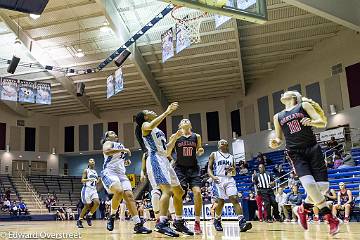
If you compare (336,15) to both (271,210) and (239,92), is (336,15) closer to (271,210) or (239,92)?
(271,210)

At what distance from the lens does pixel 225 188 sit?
7590mm

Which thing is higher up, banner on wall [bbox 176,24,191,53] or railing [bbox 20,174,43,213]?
banner on wall [bbox 176,24,191,53]

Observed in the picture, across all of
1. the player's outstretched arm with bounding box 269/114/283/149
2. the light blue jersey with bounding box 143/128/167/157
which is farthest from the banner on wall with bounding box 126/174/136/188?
the player's outstretched arm with bounding box 269/114/283/149

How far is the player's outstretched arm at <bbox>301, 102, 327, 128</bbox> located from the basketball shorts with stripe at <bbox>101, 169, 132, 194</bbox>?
151 inches

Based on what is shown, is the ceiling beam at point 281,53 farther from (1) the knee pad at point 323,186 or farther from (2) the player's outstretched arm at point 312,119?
(1) the knee pad at point 323,186

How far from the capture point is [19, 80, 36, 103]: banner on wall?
2016cm

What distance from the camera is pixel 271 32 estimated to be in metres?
20.6

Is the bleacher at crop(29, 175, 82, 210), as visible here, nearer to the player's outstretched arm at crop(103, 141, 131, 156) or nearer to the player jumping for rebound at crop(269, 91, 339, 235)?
the player's outstretched arm at crop(103, 141, 131, 156)

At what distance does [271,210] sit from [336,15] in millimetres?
7989

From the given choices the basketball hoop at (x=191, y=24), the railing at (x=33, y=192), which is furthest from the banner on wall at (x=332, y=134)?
the railing at (x=33, y=192)

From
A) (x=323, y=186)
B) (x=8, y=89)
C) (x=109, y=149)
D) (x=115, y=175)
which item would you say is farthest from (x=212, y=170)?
(x=8, y=89)

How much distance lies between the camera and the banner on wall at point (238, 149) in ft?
90.2

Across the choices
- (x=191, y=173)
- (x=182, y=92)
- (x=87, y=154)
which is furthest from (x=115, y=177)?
(x=87, y=154)

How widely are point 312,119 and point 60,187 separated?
28220 mm
